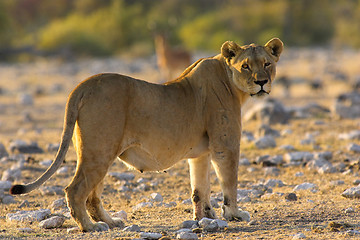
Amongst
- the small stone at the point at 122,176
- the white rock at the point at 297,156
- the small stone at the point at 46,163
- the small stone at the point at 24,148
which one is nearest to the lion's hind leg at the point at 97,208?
the small stone at the point at 122,176

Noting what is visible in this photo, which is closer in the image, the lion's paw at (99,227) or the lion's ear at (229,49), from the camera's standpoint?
the lion's paw at (99,227)

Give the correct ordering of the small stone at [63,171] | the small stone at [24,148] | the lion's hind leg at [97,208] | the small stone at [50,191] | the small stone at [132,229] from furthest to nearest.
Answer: the small stone at [24,148] < the small stone at [63,171] < the small stone at [50,191] < the lion's hind leg at [97,208] < the small stone at [132,229]

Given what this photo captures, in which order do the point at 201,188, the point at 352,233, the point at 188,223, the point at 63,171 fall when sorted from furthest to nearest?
1. the point at 63,171
2. the point at 201,188
3. the point at 188,223
4. the point at 352,233

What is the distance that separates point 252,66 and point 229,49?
34cm

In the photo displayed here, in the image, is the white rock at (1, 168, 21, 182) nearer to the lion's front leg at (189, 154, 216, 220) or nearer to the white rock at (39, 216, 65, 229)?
the white rock at (39, 216, 65, 229)

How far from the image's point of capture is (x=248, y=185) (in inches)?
303

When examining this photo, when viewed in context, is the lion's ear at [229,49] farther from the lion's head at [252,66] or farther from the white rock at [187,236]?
the white rock at [187,236]

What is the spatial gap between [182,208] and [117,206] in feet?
2.48

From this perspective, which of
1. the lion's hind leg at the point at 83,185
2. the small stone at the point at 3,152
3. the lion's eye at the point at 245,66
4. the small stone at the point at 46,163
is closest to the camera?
the lion's hind leg at the point at 83,185

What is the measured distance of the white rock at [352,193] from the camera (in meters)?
6.63

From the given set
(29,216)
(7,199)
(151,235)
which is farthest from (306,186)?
(7,199)

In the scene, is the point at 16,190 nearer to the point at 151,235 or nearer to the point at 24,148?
the point at 151,235

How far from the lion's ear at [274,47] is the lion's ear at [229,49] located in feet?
0.96

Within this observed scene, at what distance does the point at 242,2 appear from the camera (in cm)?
5091
